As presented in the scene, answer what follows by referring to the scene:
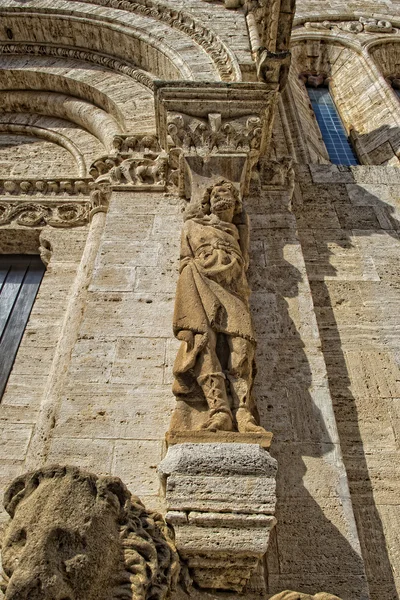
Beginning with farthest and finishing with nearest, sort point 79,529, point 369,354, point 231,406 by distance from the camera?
point 369,354
point 231,406
point 79,529

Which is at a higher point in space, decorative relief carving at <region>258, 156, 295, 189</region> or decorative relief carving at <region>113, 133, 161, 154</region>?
decorative relief carving at <region>113, 133, 161, 154</region>

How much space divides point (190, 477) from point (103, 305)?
1887 mm

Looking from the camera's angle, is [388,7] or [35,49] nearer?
[35,49]

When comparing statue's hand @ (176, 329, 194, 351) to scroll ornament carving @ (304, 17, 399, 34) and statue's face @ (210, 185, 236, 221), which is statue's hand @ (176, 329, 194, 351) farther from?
scroll ornament carving @ (304, 17, 399, 34)

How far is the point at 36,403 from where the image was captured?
168 inches

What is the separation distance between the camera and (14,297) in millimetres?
5340

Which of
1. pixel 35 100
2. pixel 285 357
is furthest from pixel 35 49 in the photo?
pixel 285 357

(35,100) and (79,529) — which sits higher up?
(35,100)

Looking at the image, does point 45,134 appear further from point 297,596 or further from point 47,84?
point 297,596

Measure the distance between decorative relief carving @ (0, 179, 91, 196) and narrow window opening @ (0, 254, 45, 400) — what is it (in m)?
0.83

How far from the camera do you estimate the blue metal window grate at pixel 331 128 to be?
892cm

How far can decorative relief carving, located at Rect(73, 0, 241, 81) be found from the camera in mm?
6129

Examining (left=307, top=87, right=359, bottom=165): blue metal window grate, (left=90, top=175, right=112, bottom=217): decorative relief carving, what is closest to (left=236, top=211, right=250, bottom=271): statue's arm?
(left=90, top=175, right=112, bottom=217): decorative relief carving

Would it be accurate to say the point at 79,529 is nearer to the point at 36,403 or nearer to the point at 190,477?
the point at 190,477
